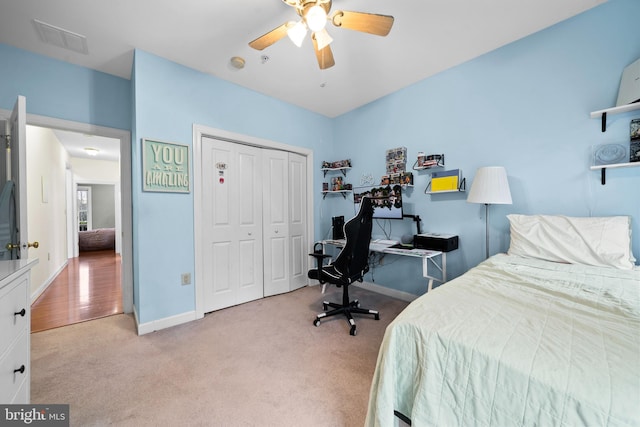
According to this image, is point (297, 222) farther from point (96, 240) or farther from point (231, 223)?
point (96, 240)

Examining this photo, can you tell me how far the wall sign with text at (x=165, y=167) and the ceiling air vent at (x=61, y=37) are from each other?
934mm

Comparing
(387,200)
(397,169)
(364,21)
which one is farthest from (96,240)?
(364,21)

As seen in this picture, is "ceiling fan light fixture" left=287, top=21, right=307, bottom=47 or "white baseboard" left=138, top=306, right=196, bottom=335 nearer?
"ceiling fan light fixture" left=287, top=21, right=307, bottom=47

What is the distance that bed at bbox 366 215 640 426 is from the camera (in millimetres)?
691

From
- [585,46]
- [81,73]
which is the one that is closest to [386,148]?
[585,46]

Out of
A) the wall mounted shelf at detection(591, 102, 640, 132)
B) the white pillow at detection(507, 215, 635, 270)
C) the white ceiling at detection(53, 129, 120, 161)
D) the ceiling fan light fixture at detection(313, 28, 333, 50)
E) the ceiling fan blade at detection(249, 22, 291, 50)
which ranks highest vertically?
the white ceiling at detection(53, 129, 120, 161)

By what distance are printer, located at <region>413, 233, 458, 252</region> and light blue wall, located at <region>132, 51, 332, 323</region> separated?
7.94 feet

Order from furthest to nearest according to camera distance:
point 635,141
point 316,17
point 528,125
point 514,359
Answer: point 528,125
point 635,141
point 316,17
point 514,359

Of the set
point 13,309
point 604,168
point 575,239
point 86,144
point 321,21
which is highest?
point 86,144

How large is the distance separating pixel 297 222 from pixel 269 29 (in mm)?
2291

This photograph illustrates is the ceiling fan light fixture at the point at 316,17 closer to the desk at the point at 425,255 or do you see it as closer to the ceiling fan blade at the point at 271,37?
the ceiling fan blade at the point at 271,37

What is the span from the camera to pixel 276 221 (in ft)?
11.2

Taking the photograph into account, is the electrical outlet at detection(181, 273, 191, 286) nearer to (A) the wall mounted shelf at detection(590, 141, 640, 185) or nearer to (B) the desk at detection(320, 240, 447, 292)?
(B) the desk at detection(320, 240, 447, 292)

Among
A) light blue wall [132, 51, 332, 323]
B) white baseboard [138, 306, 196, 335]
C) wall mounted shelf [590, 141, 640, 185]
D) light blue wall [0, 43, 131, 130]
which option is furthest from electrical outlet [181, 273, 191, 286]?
wall mounted shelf [590, 141, 640, 185]
